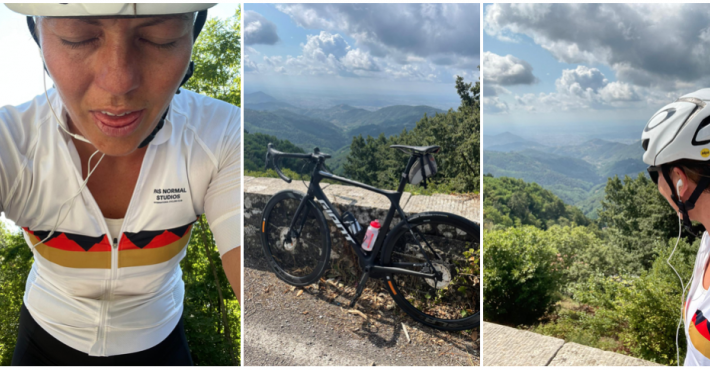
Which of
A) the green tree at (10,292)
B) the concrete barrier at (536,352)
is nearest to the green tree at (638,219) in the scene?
the concrete barrier at (536,352)

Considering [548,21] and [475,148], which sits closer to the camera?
[475,148]

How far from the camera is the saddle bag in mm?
2045

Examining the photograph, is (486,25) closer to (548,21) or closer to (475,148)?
(548,21)

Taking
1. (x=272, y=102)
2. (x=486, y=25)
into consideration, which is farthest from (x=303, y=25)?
(x=486, y=25)

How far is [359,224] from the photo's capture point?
2.21 meters

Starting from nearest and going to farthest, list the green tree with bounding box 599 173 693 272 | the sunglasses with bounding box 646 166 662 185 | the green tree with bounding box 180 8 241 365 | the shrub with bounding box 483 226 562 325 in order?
the sunglasses with bounding box 646 166 662 185
the shrub with bounding box 483 226 562 325
the green tree with bounding box 180 8 241 365
the green tree with bounding box 599 173 693 272

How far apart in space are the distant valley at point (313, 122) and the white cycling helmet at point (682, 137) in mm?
1090

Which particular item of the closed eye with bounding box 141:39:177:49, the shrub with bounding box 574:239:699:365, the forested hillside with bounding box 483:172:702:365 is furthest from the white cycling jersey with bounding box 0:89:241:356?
the shrub with bounding box 574:239:699:365

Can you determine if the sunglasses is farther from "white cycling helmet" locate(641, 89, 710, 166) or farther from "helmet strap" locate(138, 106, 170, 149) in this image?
"helmet strap" locate(138, 106, 170, 149)

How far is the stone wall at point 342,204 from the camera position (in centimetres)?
208

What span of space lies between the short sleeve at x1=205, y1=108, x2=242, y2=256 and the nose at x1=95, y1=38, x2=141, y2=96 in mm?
367

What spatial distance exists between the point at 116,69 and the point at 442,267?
5.31ft

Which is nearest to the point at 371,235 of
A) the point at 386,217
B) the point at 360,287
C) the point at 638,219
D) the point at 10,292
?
the point at 386,217

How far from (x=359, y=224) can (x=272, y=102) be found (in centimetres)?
76
